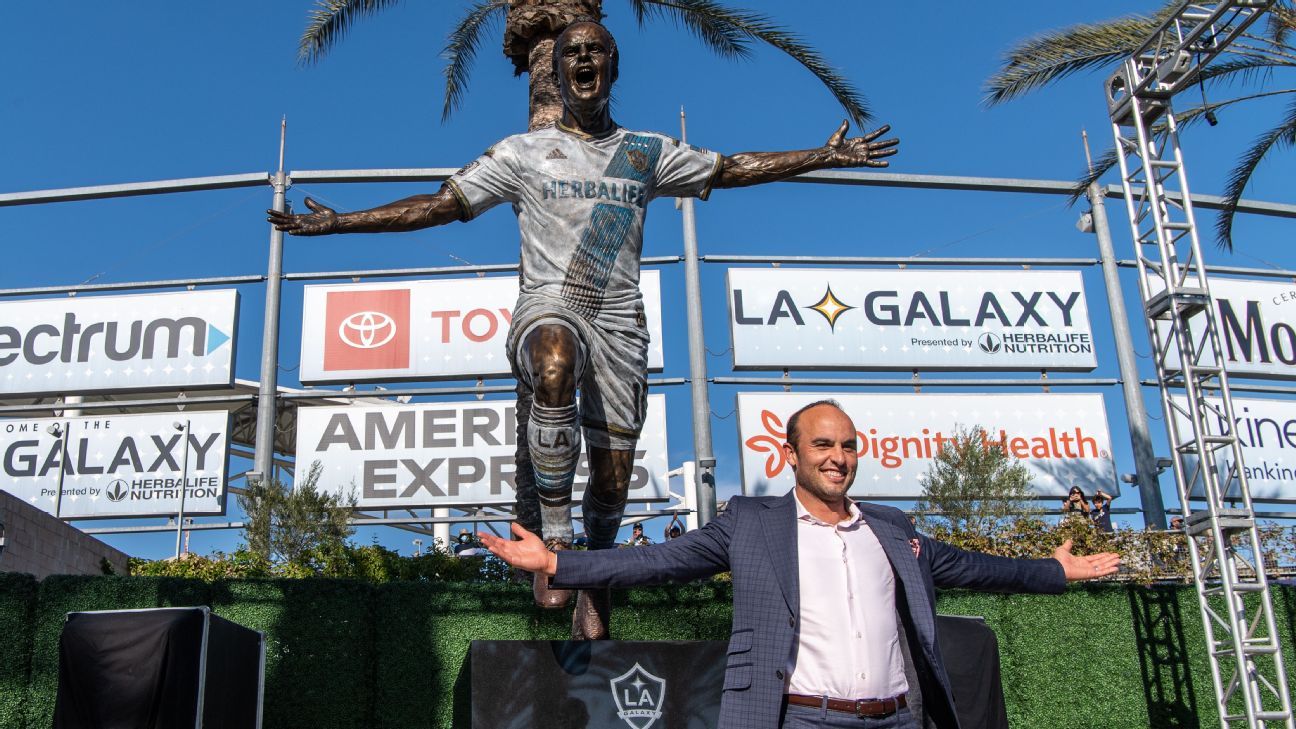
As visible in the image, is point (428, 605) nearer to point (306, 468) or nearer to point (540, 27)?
point (540, 27)

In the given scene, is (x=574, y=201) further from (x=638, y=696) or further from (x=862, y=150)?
(x=638, y=696)

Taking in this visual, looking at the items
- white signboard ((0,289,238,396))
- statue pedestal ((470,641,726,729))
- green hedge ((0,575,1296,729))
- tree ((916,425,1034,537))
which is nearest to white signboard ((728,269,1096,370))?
tree ((916,425,1034,537))

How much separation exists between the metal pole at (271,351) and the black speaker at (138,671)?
41.9 ft

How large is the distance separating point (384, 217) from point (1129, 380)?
1828cm

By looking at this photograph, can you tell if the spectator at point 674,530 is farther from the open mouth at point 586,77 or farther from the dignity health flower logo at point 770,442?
the open mouth at point 586,77

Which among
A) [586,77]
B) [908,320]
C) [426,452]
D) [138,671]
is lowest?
[138,671]

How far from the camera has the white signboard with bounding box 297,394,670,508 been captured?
2012 centimetres

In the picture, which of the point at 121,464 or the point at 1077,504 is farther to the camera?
the point at 121,464

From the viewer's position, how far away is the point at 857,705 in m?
3.56

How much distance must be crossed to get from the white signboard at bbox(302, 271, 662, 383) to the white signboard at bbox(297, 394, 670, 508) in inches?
25.1

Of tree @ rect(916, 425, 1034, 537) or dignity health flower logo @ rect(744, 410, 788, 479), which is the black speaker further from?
dignity health flower logo @ rect(744, 410, 788, 479)

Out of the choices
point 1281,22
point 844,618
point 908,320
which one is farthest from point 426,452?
point 844,618

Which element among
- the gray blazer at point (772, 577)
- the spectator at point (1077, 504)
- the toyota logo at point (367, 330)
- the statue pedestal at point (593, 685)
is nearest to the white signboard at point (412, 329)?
the toyota logo at point (367, 330)

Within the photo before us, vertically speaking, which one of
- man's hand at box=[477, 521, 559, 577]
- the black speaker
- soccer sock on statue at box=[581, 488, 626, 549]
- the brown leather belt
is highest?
soccer sock on statue at box=[581, 488, 626, 549]
